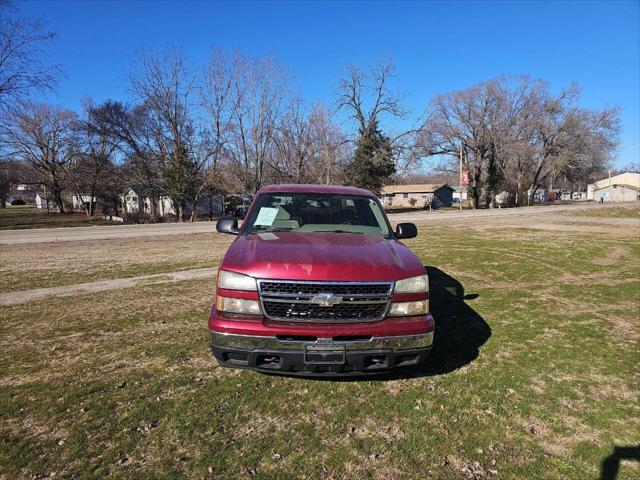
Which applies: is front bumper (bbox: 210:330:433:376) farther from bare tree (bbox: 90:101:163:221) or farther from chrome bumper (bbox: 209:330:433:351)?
bare tree (bbox: 90:101:163:221)

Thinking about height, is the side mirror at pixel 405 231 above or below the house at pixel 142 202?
below

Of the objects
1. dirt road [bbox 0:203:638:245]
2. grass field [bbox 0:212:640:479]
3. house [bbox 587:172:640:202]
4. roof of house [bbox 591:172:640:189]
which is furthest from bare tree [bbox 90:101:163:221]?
roof of house [bbox 591:172:640:189]

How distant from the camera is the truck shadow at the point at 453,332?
4.03m

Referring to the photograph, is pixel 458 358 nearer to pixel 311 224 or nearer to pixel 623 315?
pixel 311 224

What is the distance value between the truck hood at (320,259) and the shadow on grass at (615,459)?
1723 millimetres

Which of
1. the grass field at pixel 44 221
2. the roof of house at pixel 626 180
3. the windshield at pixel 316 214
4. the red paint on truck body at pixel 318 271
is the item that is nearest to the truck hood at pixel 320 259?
the red paint on truck body at pixel 318 271

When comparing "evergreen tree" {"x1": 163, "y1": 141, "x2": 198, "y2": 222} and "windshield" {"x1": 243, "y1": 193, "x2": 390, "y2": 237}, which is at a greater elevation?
"evergreen tree" {"x1": 163, "y1": 141, "x2": 198, "y2": 222}

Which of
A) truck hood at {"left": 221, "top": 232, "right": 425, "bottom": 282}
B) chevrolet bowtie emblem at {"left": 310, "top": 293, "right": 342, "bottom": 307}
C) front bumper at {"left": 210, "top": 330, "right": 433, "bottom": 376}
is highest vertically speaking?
truck hood at {"left": 221, "top": 232, "right": 425, "bottom": 282}

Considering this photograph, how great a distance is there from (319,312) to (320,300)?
0.37 feet

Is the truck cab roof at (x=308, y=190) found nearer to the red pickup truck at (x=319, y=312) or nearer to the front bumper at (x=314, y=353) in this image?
the red pickup truck at (x=319, y=312)

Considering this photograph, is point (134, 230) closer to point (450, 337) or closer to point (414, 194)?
point (450, 337)

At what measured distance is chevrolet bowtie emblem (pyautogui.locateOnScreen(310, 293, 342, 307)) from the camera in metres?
2.98

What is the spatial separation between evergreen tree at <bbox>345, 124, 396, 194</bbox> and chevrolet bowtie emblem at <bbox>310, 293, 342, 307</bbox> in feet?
129

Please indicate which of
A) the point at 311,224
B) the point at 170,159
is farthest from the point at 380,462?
the point at 170,159
